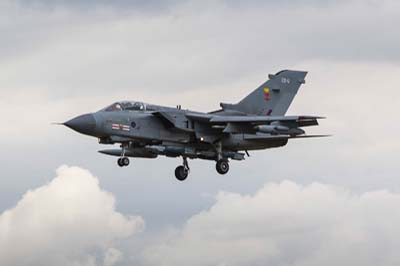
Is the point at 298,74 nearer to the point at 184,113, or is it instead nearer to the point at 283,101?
the point at 283,101

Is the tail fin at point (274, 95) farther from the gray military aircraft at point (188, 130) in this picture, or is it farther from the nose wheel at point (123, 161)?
the nose wheel at point (123, 161)

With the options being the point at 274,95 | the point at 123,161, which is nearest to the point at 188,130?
the point at 123,161

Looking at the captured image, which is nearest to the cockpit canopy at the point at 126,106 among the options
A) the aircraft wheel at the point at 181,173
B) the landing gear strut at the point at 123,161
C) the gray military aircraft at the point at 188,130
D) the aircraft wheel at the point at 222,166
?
the gray military aircraft at the point at 188,130

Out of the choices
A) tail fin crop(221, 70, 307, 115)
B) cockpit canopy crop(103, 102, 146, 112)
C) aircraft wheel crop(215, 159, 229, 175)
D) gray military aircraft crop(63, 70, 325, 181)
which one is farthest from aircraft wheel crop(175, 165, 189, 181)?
cockpit canopy crop(103, 102, 146, 112)

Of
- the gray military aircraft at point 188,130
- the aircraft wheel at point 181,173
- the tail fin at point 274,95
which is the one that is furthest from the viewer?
the tail fin at point 274,95

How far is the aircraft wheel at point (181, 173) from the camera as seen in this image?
69625 millimetres

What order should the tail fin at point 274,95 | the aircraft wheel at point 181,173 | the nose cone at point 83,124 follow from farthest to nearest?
the tail fin at point 274,95, the aircraft wheel at point 181,173, the nose cone at point 83,124

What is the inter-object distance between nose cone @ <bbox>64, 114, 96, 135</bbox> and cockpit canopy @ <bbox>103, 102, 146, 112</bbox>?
1.68 meters

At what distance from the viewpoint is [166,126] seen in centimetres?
6631

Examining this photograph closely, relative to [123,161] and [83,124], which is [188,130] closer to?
[123,161]

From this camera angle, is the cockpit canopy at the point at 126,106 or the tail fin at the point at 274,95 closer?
the cockpit canopy at the point at 126,106

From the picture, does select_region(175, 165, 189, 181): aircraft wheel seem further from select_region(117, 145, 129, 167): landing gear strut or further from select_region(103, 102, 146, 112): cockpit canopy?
select_region(117, 145, 129, 167): landing gear strut

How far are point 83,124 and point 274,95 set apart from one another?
610 inches

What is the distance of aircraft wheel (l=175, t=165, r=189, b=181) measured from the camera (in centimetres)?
6962
